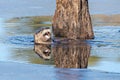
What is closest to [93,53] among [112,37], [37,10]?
[112,37]

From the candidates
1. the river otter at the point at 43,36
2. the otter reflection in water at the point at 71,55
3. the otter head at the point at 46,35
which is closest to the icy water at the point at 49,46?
the otter reflection in water at the point at 71,55

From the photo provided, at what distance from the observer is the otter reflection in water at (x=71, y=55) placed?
9.97 meters

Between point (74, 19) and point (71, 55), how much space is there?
2.80 m

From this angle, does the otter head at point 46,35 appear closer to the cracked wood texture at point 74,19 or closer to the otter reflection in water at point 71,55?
the otter reflection in water at point 71,55

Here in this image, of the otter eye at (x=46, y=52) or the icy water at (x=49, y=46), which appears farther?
the otter eye at (x=46, y=52)

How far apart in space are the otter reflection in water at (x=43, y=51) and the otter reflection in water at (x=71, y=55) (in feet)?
0.45

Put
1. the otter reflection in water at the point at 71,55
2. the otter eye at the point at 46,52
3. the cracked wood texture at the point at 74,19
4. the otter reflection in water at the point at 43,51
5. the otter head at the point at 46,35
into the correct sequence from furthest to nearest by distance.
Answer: the cracked wood texture at the point at 74,19, the otter head at the point at 46,35, the otter eye at the point at 46,52, the otter reflection in water at the point at 43,51, the otter reflection in water at the point at 71,55

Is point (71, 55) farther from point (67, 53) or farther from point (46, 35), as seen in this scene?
point (46, 35)

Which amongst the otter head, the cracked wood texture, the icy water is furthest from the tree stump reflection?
the cracked wood texture

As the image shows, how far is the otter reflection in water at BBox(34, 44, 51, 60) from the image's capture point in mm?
11279

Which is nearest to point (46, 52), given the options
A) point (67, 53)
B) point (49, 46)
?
point (67, 53)

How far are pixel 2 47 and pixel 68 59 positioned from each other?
102 inches

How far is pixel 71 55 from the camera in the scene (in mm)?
10930

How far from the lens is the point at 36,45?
42.8 feet
